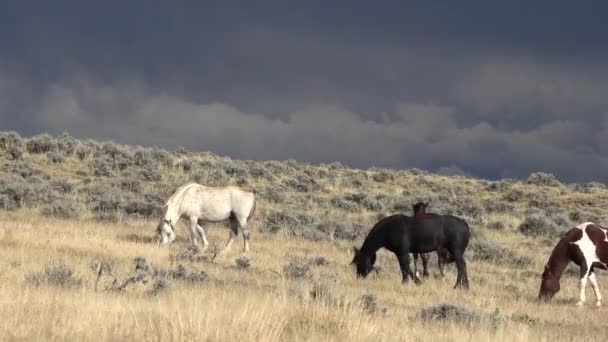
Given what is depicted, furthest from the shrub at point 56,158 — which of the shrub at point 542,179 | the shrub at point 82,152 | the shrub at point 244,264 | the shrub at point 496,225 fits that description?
the shrub at point 542,179

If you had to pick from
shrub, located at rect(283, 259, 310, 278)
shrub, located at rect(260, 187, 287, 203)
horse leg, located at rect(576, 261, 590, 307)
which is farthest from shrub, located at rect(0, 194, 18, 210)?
horse leg, located at rect(576, 261, 590, 307)

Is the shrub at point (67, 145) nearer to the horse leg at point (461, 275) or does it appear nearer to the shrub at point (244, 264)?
the shrub at point (244, 264)

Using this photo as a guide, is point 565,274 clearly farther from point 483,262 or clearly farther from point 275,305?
point 275,305

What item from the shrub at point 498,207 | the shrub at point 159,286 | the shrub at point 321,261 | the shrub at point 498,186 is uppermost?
the shrub at point 498,186

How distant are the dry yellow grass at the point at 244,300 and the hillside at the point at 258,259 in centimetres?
3

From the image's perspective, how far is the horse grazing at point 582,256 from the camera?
13.0m

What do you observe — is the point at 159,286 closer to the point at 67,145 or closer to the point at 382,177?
the point at 67,145

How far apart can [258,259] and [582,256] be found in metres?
6.93

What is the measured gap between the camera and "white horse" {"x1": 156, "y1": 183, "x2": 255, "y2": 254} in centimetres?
1678

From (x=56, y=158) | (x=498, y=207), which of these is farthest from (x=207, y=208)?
(x=498, y=207)

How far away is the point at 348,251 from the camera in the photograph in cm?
1869

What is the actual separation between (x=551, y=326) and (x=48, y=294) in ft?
23.0

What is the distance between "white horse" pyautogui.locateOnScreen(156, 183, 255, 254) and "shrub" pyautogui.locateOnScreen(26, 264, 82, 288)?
6.92 m

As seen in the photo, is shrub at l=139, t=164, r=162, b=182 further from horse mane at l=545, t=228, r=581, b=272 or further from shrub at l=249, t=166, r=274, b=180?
horse mane at l=545, t=228, r=581, b=272
